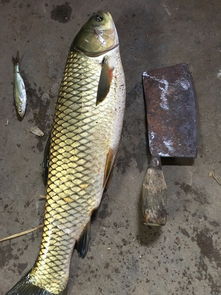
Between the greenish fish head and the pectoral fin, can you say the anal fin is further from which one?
the greenish fish head

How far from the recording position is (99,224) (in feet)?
7.73

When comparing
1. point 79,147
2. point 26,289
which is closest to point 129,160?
point 79,147

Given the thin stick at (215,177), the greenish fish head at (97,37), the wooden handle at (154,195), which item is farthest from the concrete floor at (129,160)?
the greenish fish head at (97,37)

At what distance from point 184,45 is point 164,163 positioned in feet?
2.26

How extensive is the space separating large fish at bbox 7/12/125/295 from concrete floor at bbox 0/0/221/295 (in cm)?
23

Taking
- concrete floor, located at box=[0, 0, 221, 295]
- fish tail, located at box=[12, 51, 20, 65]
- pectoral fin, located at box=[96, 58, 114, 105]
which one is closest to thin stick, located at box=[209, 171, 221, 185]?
concrete floor, located at box=[0, 0, 221, 295]

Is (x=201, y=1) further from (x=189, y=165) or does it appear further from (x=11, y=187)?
(x=11, y=187)

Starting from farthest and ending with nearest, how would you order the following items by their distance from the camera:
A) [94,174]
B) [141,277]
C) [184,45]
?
[184,45], [141,277], [94,174]

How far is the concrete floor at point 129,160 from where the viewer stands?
2.24 metres

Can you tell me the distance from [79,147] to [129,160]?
40 cm

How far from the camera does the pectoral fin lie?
2.09m

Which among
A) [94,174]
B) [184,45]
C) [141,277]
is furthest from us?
[184,45]

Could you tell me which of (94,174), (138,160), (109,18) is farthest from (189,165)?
(109,18)

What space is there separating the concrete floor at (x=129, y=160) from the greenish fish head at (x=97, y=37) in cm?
32
